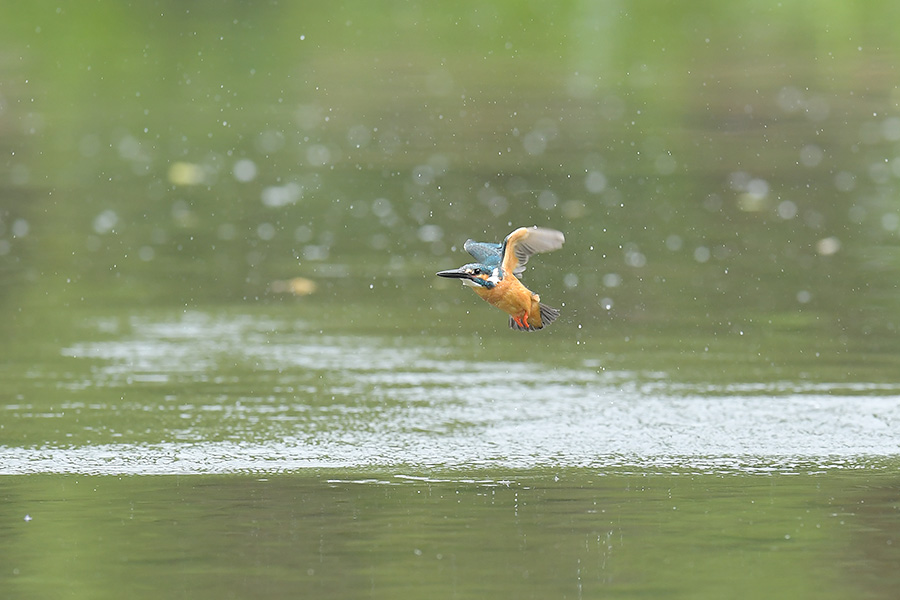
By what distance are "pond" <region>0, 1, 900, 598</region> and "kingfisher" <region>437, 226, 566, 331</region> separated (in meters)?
0.63

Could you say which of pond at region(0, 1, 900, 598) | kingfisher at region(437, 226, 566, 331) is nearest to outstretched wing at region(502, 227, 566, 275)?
kingfisher at region(437, 226, 566, 331)

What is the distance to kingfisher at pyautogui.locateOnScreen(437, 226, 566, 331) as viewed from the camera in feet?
17.4

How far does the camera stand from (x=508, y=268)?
5434 mm

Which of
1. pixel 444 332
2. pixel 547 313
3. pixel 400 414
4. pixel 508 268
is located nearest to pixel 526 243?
pixel 508 268

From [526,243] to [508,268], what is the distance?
103 millimetres

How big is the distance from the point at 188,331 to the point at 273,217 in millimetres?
3212

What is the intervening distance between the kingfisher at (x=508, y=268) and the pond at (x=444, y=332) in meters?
0.63

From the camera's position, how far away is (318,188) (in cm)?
1253

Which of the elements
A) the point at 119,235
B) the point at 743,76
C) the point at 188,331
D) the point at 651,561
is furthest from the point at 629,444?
the point at 743,76

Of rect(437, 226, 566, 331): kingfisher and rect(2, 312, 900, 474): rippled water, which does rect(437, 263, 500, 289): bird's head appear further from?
rect(2, 312, 900, 474): rippled water

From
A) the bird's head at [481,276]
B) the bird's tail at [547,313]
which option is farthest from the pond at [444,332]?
the bird's head at [481,276]

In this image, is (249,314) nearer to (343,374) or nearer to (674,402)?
(343,374)

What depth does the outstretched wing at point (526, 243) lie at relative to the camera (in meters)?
5.31

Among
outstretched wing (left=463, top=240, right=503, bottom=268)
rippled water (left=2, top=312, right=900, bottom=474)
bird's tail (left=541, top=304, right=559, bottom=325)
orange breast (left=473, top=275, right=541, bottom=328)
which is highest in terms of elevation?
outstretched wing (left=463, top=240, right=503, bottom=268)
